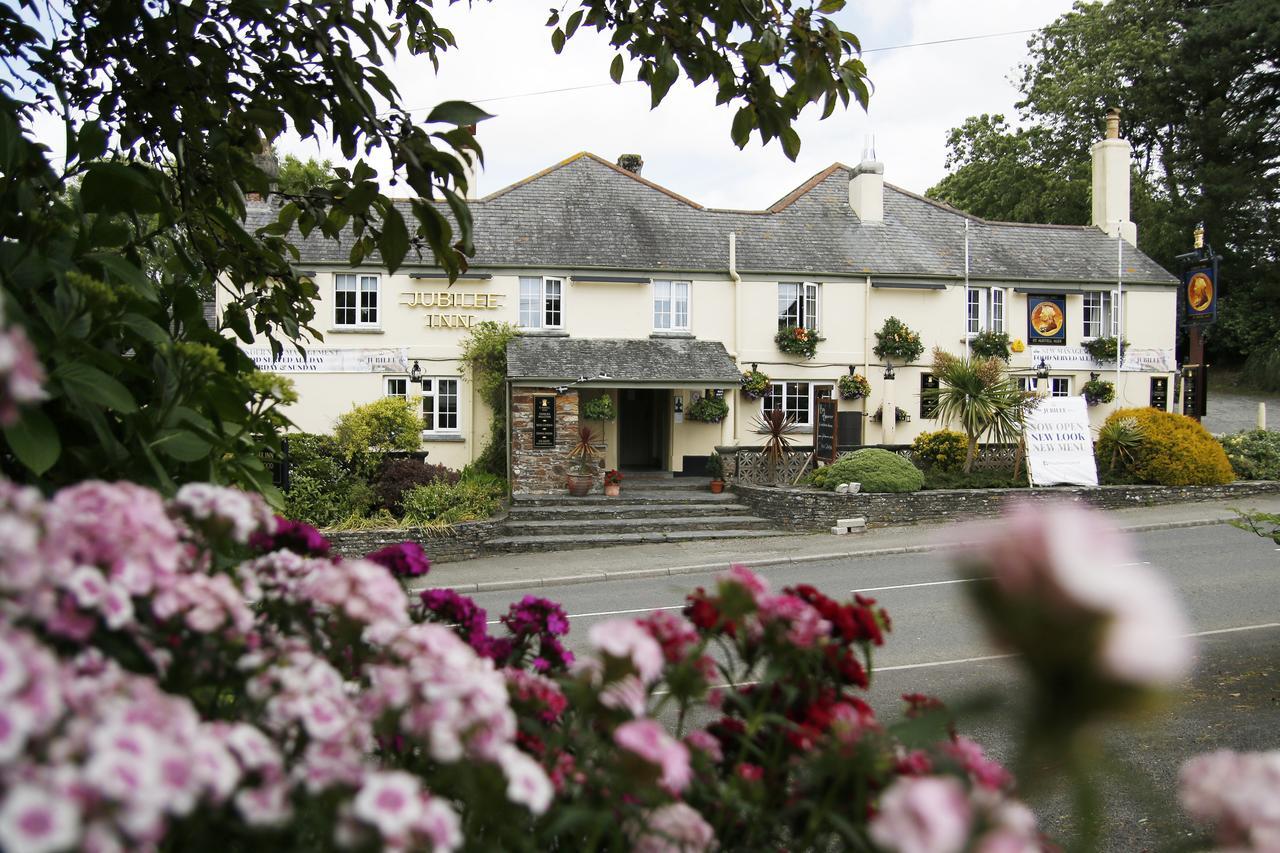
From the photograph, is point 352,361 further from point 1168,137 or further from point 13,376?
point 1168,137

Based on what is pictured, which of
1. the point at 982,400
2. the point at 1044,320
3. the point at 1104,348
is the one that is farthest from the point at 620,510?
the point at 1104,348

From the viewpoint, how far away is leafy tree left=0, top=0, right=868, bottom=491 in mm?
1565

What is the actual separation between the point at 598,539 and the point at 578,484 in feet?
10.4

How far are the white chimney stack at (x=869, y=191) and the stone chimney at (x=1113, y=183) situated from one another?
7180 millimetres

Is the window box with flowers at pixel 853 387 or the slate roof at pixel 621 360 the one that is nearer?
the slate roof at pixel 621 360

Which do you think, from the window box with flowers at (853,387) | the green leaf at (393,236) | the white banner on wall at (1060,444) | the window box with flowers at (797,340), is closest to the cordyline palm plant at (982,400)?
the white banner on wall at (1060,444)

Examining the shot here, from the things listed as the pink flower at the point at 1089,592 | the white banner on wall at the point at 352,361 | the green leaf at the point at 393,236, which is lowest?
the pink flower at the point at 1089,592

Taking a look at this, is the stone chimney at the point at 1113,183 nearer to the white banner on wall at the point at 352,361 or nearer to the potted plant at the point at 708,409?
the potted plant at the point at 708,409

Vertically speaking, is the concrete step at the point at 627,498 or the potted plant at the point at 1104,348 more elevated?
the potted plant at the point at 1104,348

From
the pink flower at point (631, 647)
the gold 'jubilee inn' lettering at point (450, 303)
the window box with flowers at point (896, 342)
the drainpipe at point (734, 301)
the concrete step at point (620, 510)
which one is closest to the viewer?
the pink flower at point (631, 647)

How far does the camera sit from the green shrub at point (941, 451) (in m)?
21.8

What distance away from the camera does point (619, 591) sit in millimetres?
13234

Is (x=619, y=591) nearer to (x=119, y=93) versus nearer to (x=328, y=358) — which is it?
(x=119, y=93)

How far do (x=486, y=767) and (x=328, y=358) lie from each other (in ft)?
76.5
